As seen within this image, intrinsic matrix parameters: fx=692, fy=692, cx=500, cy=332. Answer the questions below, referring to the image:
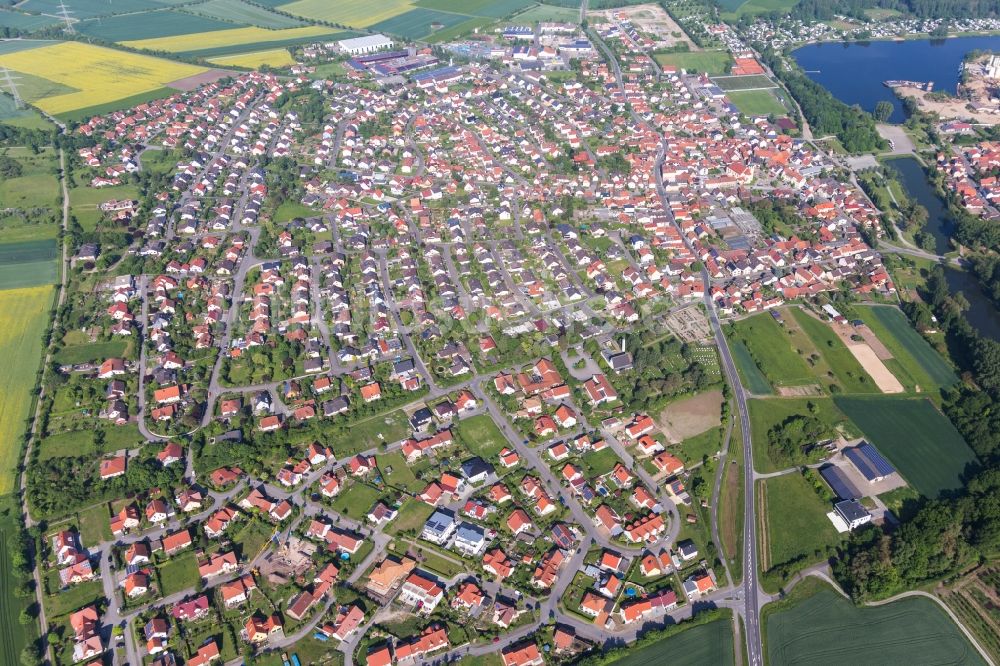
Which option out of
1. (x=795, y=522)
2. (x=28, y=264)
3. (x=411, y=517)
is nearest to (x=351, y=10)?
(x=28, y=264)

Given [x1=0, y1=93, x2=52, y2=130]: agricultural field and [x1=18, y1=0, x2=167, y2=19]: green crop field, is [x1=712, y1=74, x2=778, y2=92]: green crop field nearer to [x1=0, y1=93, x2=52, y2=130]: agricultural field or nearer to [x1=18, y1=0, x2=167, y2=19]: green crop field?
[x1=0, y1=93, x2=52, y2=130]: agricultural field

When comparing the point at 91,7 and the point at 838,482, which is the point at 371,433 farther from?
the point at 91,7

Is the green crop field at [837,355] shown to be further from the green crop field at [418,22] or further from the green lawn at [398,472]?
the green crop field at [418,22]

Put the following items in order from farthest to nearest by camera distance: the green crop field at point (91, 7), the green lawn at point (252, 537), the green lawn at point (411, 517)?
the green crop field at point (91, 7) < the green lawn at point (411, 517) < the green lawn at point (252, 537)

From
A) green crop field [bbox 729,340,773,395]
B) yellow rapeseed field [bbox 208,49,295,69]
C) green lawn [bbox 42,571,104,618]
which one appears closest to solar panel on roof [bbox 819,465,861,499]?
green crop field [bbox 729,340,773,395]

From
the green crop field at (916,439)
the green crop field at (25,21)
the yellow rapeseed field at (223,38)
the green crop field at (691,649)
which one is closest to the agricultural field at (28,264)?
the green crop field at (691,649)

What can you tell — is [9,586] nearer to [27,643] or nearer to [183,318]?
[27,643]
